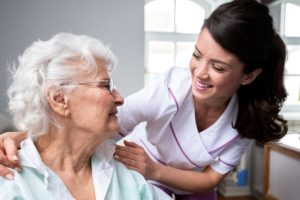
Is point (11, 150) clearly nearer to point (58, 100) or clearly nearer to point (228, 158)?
point (58, 100)

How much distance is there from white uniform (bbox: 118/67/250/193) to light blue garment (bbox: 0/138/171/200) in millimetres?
225

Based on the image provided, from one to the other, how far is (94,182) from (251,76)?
2.42 feet

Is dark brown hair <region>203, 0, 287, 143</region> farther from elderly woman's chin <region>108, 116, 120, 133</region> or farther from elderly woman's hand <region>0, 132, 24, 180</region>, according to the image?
elderly woman's hand <region>0, 132, 24, 180</region>

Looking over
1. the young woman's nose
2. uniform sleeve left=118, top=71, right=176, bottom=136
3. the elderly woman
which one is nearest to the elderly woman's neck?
the elderly woman

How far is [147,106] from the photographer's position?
1291 millimetres

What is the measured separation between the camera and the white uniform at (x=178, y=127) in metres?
1.30

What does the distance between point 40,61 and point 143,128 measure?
27.9 inches

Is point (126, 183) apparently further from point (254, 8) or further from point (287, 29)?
point (287, 29)

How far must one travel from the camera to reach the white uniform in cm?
130

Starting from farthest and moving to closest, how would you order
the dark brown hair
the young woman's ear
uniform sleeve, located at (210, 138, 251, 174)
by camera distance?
uniform sleeve, located at (210, 138, 251, 174), the young woman's ear, the dark brown hair

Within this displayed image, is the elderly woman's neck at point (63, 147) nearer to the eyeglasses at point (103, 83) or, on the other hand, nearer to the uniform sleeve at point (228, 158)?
the eyeglasses at point (103, 83)

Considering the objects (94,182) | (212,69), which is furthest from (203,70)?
(94,182)

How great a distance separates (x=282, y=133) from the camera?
1494 mm

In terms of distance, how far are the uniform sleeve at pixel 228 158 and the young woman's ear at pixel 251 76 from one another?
11.2 inches
